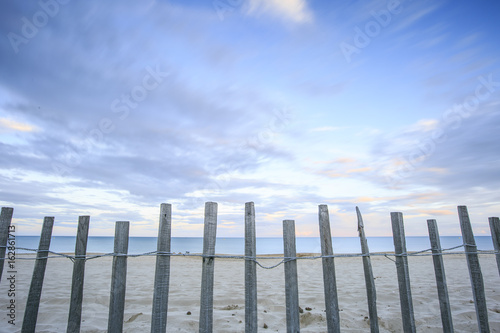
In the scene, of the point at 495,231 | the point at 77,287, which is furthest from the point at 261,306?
the point at 495,231

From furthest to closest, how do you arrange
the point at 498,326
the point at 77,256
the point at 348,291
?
the point at 348,291 → the point at 498,326 → the point at 77,256

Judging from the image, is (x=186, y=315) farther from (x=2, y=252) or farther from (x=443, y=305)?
(x=443, y=305)

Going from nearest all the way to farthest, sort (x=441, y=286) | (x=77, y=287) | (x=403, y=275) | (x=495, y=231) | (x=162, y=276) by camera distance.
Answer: (x=162, y=276) < (x=77, y=287) < (x=403, y=275) < (x=441, y=286) < (x=495, y=231)

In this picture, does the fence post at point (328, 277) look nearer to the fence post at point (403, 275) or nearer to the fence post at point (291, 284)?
the fence post at point (291, 284)

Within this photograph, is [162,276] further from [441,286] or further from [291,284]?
[441,286]

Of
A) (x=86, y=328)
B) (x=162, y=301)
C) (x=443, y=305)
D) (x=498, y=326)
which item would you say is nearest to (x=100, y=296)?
(x=86, y=328)

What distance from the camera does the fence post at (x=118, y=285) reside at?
12.1 ft

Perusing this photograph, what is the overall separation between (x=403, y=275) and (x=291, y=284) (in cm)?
177

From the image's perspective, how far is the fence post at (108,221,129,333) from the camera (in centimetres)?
370

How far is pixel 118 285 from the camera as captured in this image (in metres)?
3.77

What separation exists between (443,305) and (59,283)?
435 inches

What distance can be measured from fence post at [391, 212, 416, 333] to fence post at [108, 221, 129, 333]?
156 inches

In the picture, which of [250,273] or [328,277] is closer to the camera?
[250,273]

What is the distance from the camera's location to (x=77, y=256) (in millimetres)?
3887
